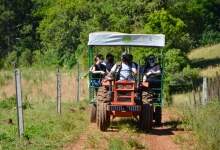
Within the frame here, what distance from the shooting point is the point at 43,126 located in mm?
18422

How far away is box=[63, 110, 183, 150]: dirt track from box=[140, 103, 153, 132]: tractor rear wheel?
0.24 m

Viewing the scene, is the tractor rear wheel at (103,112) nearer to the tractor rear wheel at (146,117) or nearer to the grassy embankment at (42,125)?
the grassy embankment at (42,125)

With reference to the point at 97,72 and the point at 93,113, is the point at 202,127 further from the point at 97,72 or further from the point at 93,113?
the point at 97,72

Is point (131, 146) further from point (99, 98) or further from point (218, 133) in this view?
point (99, 98)

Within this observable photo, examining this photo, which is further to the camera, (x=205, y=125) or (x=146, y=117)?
(x=146, y=117)

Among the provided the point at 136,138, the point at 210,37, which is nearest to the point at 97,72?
the point at 136,138

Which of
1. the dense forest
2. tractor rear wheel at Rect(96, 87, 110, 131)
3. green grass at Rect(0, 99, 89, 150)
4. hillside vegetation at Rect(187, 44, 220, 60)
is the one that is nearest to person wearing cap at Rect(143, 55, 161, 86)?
tractor rear wheel at Rect(96, 87, 110, 131)

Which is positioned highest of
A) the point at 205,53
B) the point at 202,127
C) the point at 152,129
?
the point at 205,53

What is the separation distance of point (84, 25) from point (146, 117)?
123ft

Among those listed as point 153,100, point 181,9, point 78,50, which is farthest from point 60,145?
point 78,50

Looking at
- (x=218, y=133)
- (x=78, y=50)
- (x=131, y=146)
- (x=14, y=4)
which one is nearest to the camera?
(x=218, y=133)

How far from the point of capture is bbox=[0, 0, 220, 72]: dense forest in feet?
134

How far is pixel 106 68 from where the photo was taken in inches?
832

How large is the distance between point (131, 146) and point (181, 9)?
110 ft
